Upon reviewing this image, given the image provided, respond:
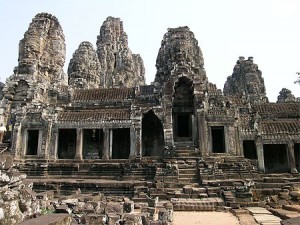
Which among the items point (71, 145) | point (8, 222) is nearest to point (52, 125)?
point (71, 145)

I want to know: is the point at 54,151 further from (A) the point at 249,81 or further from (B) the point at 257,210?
(A) the point at 249,81

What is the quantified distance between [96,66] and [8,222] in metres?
33.6

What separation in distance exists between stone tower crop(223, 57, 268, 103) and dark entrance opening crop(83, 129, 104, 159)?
17037 mm

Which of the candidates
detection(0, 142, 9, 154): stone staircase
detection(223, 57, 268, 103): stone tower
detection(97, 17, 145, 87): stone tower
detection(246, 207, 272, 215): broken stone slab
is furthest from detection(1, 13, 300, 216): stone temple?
detection(97, 17, 145, 87): stone tower

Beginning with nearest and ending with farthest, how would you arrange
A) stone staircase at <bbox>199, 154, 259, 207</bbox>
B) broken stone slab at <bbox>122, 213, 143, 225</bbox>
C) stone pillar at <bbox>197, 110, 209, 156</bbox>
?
1. broken stone slab at <bbox>122, 213, 143, 225</bbox>
2. stone staircase at <bbox>199, 154, 259, 207</bbox>
3. stone pillar at <bbox>197, 110, 209, 156</bbox>

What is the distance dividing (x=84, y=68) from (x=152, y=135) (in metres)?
17.7

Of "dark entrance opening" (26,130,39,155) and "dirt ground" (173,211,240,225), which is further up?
"dark entrance opening" (26,130,39,155)

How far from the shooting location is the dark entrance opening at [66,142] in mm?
20203

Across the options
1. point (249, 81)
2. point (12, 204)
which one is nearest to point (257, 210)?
point (12, 204)

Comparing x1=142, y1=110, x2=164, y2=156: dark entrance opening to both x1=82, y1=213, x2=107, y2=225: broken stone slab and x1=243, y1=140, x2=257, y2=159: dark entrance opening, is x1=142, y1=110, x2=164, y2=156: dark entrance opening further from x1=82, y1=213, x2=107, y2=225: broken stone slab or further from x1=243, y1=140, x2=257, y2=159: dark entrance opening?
x1=82, y1=213, x2=107, y2=225: broken stone slab

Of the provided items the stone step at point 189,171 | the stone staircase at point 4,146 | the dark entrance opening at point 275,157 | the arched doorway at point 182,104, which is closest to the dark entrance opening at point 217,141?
the arched doorway at point 182,104

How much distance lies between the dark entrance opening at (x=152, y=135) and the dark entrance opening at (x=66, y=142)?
5.13 metres

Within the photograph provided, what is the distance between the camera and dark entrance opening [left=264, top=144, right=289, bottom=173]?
19.5 metres

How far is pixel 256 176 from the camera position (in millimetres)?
14812
